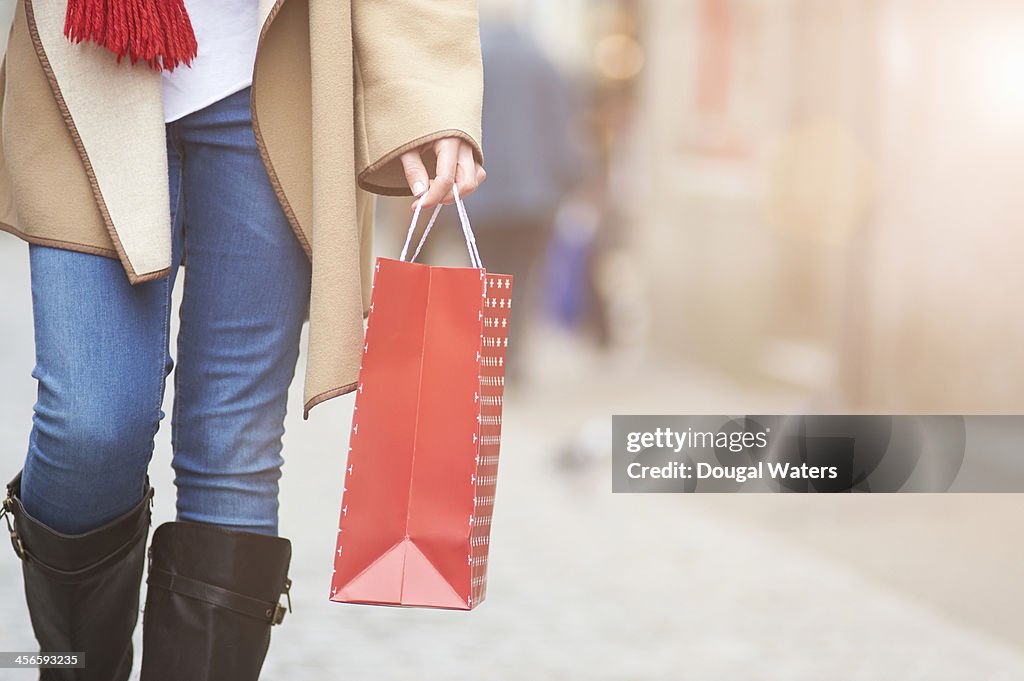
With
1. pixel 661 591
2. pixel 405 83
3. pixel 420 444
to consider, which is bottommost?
pixel 661 591

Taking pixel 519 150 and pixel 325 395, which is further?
pixel 519 150

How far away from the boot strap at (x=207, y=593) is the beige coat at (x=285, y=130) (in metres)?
0.33

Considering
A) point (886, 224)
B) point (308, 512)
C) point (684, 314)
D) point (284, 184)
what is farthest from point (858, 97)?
point (284, 184)

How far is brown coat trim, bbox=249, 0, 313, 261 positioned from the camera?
2.07 meters

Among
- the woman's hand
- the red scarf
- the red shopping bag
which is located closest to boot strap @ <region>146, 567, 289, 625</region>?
the red shopping bag

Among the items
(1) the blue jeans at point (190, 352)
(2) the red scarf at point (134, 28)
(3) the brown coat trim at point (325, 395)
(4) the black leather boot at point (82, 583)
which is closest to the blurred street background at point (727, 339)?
(4) the black leather boot at point (82, 583)

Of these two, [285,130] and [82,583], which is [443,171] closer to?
[285,130]

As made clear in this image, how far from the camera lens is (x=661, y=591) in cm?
423

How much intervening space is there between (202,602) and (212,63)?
31.1 inches

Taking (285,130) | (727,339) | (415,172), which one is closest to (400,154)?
(415,172)

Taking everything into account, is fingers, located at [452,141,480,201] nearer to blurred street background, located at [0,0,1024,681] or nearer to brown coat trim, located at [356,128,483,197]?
brown coat trim, located at [356,128,483,197]

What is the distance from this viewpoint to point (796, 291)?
776 centimetres

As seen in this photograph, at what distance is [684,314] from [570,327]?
739mm

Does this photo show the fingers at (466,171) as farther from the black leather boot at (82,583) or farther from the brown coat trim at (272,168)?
A: the black leather boot at (82,583)
